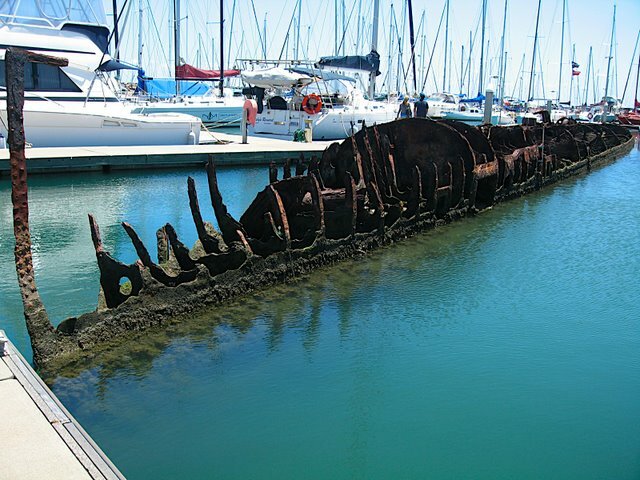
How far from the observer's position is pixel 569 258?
439 inches

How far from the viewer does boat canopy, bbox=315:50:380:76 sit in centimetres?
2936

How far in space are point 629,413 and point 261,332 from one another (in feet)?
11.7

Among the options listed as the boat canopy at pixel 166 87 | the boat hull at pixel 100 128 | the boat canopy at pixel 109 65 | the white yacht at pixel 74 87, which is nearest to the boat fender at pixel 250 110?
the boat hull at pixel 100 128

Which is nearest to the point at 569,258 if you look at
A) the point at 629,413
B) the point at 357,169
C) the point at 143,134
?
the point at 357,169

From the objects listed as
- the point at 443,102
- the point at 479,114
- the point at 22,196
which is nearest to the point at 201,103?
the point at 479,114

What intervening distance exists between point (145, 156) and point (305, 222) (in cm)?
1042

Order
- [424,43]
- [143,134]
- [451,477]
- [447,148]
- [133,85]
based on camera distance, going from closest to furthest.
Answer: [451,477] → [447,148] → [143,134] → [133,85] → [424,43]

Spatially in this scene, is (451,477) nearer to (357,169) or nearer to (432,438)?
(432,438)

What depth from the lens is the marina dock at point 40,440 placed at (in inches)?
136

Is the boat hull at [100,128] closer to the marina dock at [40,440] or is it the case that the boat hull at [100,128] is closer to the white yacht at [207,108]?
the white yacht at [207,108]

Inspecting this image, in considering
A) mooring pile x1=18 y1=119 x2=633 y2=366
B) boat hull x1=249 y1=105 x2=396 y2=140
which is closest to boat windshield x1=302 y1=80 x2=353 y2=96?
boat hull x1=249 y1=105 x2=396 y2=140

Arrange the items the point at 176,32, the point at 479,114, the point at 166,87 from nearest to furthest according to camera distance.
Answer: the point at 176,32
the point at 166,87
the point at 479,114

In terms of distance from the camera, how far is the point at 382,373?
6441 mm

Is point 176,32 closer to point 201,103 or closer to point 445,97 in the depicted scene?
point 201,103
